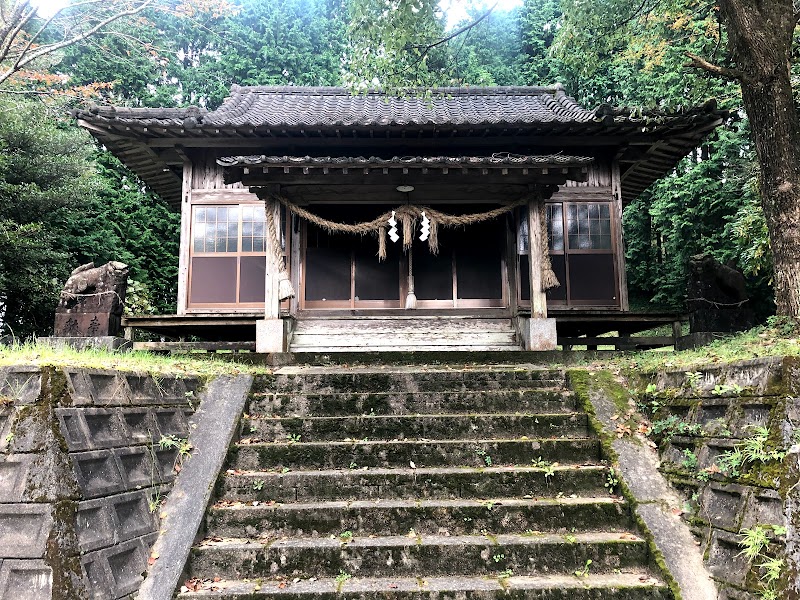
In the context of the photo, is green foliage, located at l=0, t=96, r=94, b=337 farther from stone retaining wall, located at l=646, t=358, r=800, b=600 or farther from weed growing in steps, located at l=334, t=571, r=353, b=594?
stone retaining wall, located at l=646, t=358, r=800, b=600

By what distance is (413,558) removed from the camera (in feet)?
12.8

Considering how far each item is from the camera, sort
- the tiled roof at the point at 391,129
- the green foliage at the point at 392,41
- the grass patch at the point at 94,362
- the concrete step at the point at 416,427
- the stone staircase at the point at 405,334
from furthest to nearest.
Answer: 1. the stone staircase at the point at 405,334
2. the tiled roof at the point at 391,129
3. the green foliage at the point at 392,41
4. the concrete step at the point at 416,427
5. the grass patch at the point at 94,362

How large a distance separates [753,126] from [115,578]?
23.8 feet

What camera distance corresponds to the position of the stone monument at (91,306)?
7906mm

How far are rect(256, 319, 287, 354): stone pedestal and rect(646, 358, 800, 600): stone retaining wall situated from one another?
18.0 feet

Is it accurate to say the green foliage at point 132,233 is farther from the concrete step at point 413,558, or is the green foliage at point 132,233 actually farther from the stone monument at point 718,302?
the stone monument at point 718,302

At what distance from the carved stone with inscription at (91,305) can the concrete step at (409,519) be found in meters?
4.89

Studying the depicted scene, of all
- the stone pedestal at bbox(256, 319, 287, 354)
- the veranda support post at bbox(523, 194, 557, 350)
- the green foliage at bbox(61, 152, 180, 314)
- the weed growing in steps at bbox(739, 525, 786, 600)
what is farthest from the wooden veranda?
the green foliage at bbox(61, 152, 180, 314)

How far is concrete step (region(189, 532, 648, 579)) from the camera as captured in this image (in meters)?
3.82

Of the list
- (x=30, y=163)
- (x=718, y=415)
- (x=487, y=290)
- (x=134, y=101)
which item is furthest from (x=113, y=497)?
(x=134, y=101)

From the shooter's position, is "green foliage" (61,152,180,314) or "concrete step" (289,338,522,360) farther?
"green foliage" (61,152,180,314)

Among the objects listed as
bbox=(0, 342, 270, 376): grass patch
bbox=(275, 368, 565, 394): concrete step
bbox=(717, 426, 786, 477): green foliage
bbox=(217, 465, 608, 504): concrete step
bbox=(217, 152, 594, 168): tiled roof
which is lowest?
bbox=(217, 465, 608, 504): concrete step

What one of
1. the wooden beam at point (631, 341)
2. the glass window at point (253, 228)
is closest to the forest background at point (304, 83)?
the wooden beam at point (631, 341)

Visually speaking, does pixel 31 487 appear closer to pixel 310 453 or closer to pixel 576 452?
pixel 310 453
